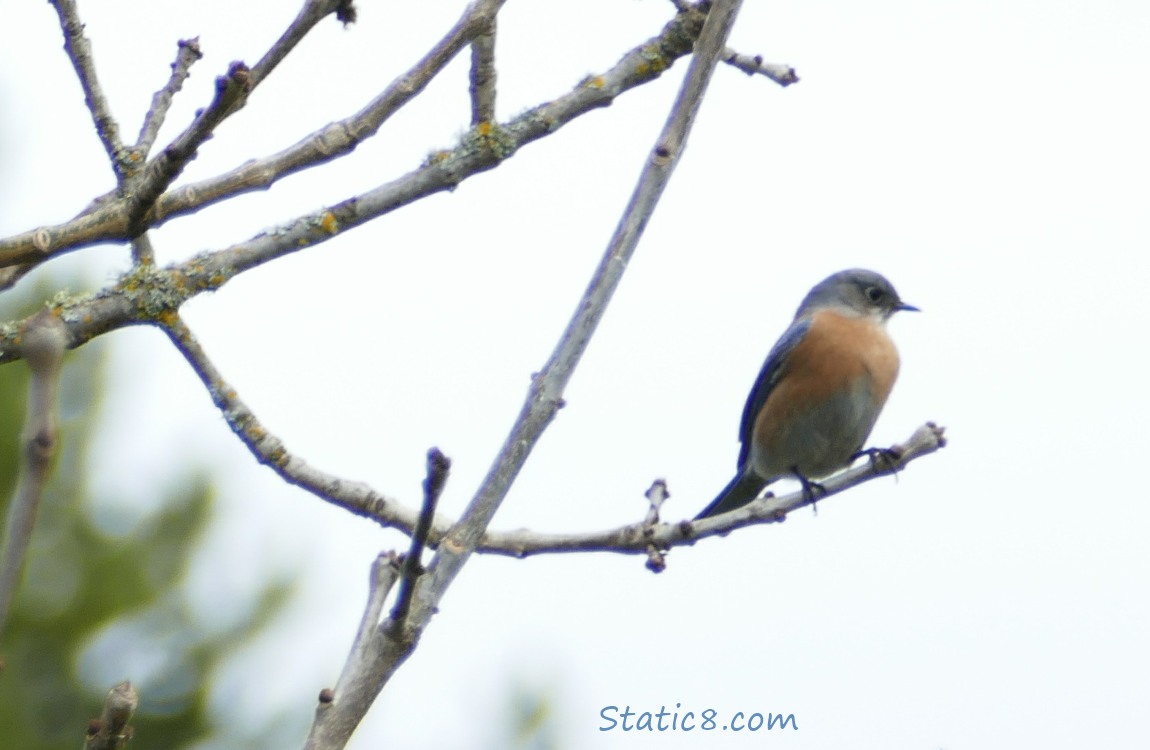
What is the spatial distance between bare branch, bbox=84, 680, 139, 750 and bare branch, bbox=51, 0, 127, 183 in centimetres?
164

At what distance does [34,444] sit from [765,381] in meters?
5.10

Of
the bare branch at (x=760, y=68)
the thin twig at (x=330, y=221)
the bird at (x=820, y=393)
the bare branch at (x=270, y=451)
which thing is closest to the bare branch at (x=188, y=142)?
the thin twig at (x=330, y=221)

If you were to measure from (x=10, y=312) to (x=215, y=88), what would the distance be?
6782mm

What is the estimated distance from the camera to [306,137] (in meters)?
2.66

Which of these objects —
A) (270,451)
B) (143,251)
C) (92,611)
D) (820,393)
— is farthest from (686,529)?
(92,611)

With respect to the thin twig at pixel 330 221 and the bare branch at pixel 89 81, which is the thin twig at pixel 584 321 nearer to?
the thin twig at pixel 330 221

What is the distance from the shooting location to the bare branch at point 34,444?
0.91 metres

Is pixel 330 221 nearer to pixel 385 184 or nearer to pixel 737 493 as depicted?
pixel 385 184

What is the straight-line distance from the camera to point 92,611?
9234 mm

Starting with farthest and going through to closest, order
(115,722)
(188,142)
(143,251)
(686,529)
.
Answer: (686,529)
(143,251)
(188,142)
(115,722)

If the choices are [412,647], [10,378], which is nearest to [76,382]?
[10,378]

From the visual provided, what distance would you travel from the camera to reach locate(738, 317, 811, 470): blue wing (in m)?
5.82

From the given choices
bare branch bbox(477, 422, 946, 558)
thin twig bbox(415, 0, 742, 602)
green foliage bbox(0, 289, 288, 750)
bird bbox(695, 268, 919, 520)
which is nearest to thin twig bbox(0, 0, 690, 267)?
thin twig bbox(415, 0, 742, 602)

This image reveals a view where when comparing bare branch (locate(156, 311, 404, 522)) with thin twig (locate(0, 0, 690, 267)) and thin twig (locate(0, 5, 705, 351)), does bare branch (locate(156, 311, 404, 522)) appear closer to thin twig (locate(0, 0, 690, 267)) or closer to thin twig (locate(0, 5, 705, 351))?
thin twig (locate(0, 5, 705, 351))
